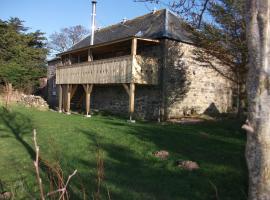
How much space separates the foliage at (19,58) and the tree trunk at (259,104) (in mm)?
31222

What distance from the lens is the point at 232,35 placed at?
1533 cm

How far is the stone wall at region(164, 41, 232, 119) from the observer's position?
18.8m

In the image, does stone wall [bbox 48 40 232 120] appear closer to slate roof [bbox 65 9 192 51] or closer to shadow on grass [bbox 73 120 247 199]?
slate roof [bbox 65 9 192 51]

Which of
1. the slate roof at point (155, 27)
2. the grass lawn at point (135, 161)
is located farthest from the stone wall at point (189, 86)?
the grass lawn at point (135, 161)

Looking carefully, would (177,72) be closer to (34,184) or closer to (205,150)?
(205,150)

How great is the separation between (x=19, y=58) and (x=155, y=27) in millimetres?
19424

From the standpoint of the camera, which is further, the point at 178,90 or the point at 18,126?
the point at 178,90

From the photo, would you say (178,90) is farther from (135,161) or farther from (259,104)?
(259,104)

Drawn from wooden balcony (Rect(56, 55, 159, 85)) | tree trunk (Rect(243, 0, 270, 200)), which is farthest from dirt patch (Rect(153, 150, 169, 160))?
wooden balcony (Rect(56, 55, 159, 85))

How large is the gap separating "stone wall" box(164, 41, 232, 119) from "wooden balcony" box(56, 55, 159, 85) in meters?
0.96

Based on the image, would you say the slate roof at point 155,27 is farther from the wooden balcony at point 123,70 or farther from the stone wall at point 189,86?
the wooden balcony at point 123,70

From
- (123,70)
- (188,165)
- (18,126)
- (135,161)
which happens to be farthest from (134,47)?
(188,165)

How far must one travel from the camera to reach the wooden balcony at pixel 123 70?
56.9ft

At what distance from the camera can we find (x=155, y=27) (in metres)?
19.7
